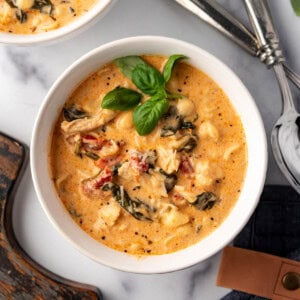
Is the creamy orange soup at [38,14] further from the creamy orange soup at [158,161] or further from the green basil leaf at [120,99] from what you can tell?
the green basil leaf at [120,99]

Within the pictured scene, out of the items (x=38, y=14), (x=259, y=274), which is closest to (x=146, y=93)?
(x=38, y=14)

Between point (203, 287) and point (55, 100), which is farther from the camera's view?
point (203, 287)

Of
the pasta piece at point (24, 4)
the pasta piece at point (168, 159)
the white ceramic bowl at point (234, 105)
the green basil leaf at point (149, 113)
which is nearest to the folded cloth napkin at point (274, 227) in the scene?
the white ceramic bowl at point (234, 105)

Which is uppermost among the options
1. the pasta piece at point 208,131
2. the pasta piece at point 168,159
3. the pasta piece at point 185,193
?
the pasta piece at point 208,131

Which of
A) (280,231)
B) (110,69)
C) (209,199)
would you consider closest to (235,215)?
(209,199)

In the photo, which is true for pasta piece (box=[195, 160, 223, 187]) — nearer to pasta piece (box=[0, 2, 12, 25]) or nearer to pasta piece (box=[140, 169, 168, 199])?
pasta piece (box=[140, 169, 168, 199])

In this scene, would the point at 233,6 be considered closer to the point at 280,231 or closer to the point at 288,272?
the point at 280,231
